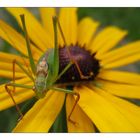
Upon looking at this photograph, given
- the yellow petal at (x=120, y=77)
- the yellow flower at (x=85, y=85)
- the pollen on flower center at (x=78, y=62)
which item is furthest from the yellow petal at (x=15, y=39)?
the yellow petal at (x=120, y=77)

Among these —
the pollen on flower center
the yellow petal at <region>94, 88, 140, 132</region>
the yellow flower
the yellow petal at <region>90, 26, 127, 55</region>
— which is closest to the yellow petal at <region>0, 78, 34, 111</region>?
the yellow flower

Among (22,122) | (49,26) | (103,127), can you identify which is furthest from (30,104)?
(49,26)

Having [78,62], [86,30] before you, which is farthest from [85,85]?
[86,30]

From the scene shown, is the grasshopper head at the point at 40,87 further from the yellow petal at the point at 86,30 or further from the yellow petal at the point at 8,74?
the yellow petal at the point at 86,30

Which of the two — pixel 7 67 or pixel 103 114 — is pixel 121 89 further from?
pixel 7 67

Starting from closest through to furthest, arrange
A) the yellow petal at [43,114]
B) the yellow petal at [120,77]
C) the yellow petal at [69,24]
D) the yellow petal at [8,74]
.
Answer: the yellow petal at [43,114], the yellow petal at [8,74], the yellow petal at [120,77], the yellow petal at [69,24]

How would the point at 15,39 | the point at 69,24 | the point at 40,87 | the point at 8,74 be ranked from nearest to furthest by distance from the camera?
the point at 40,87 < the point at 8,74 < the point at 15,39 < the point at 69,24
